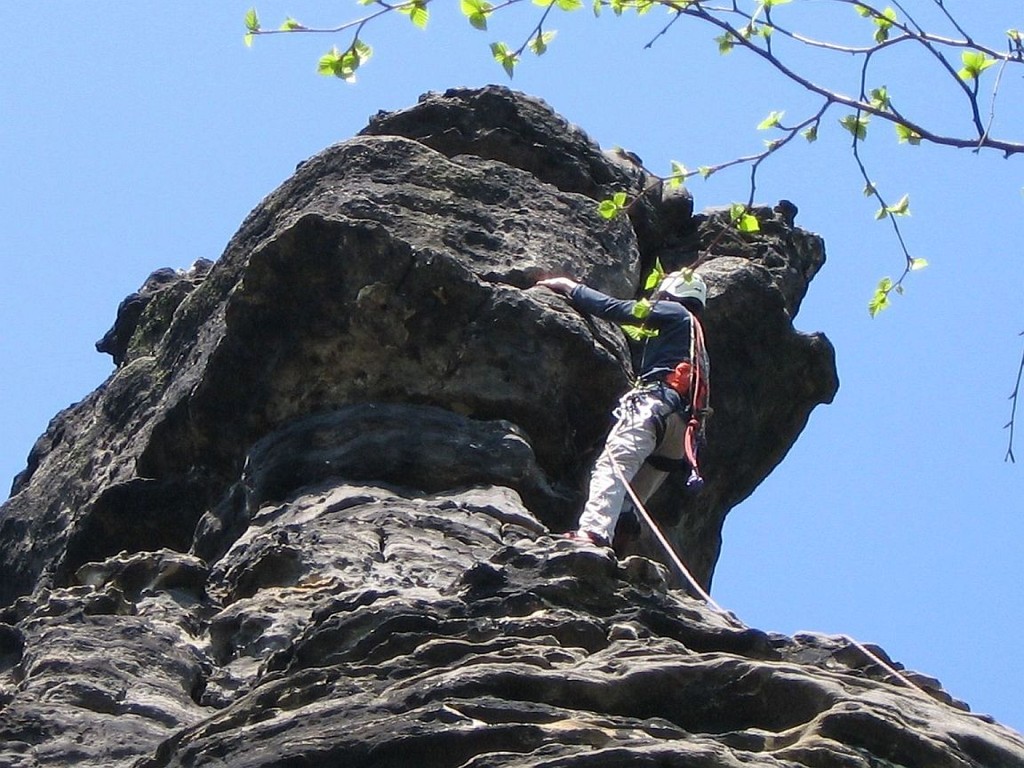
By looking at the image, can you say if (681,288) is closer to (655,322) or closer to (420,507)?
(655,322)

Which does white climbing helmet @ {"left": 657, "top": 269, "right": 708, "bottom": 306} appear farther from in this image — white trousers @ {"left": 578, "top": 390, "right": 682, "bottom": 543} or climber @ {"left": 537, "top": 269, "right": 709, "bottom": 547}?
white trousers @ {"left": 578, "top": 390, "right": 682, "bottom": 543}

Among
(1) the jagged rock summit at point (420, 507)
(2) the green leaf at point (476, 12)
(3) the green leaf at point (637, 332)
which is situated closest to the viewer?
(1) the jagged rock summit at point (420, 507)

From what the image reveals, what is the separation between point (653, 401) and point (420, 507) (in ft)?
6.59

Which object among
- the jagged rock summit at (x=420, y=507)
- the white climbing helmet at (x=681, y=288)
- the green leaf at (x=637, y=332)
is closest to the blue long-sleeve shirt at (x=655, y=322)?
the white climbing helmet at (x=681, y=288)

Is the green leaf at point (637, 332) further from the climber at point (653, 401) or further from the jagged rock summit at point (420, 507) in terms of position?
the jagged rock summit at point (420, 507)

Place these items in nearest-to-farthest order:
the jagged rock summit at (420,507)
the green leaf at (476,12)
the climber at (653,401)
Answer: the jagged rock summit at (420,507)
the green leaf at (476,12)
the climber at (653,401)

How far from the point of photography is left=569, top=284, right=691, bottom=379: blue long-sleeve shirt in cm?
1324

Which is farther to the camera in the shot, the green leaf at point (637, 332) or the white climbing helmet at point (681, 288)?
the white climbing helmet at point (681, 288)

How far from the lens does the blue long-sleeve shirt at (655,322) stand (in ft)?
43.4

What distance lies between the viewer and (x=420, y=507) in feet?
38.4

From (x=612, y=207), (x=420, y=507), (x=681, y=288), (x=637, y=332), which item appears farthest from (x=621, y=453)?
(x=612, y=207)

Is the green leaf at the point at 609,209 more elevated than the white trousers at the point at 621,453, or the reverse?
the green leaf at the point at 609,209

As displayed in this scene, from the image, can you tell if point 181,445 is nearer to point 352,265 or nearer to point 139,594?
point 352,265

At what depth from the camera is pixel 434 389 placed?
43.5 feet
